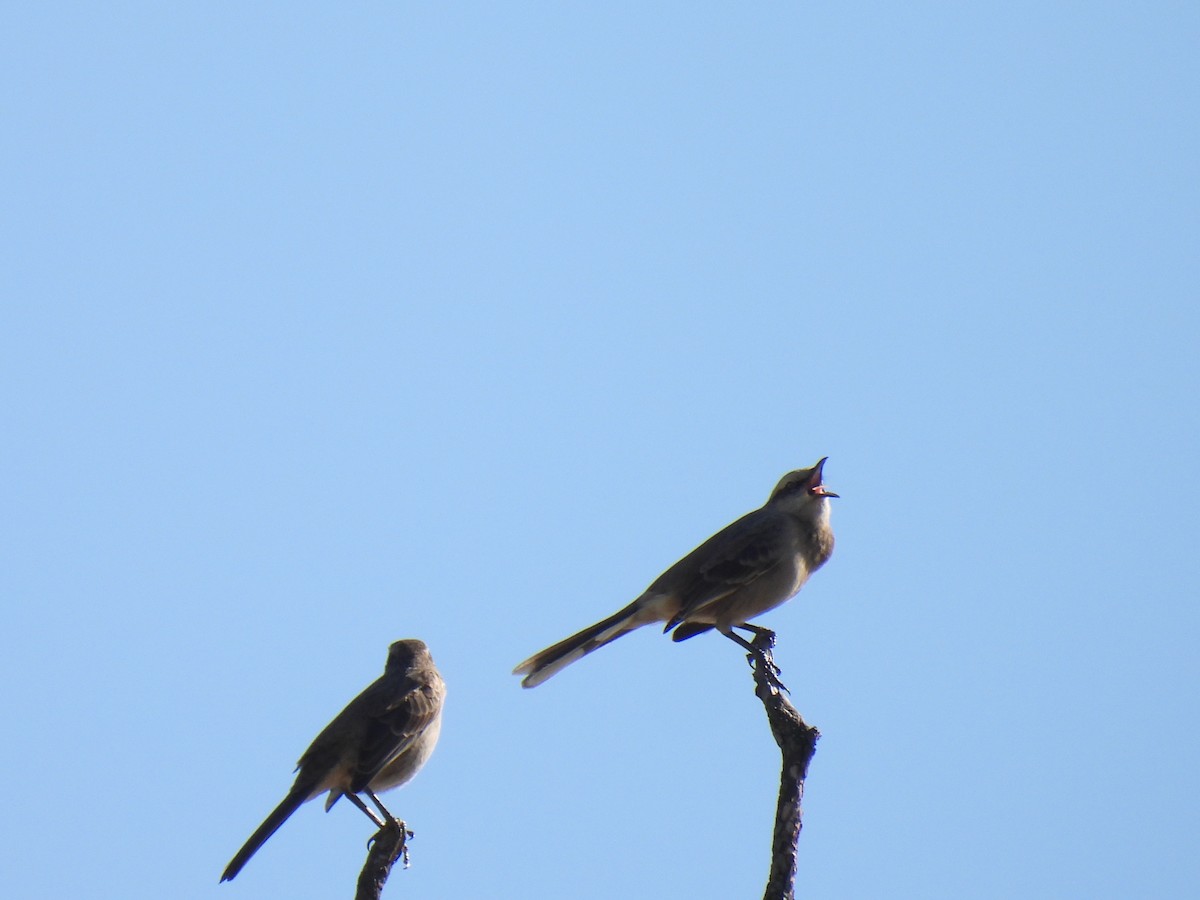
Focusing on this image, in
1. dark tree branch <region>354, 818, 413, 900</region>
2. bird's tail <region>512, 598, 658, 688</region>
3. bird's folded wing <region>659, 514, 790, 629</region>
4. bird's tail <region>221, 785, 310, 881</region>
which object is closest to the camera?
dark tree branch <region>354, 818, 413, 900</region>

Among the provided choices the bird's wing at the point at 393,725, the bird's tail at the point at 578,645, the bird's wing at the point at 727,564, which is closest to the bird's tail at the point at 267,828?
the bird's wing at the point at 393,725

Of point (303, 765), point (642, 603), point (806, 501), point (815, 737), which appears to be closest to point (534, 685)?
point (642, 603)

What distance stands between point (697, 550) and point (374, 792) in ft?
10.3

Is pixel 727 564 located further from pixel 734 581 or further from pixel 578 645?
pixel 578 645

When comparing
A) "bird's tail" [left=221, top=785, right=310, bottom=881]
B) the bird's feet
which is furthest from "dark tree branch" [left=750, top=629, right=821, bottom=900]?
"bird's tail" [left=221, top=785, right=310, bottom=881]

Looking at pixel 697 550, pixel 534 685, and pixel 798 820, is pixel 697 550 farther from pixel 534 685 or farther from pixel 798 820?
pixel 798 820

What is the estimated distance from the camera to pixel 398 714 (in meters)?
11.0

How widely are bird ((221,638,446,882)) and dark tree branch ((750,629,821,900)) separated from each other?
10.0 feet

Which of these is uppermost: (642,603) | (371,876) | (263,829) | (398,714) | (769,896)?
(642,603)

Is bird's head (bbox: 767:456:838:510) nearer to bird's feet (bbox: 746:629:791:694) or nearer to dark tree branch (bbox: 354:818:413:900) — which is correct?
bird's feet (bbox: 746:629:791:694)

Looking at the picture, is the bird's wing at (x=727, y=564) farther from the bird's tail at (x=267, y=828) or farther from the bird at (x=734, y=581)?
the bird's tail at (x=267, y=828)

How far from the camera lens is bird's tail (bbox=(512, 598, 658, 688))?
11.6 meters

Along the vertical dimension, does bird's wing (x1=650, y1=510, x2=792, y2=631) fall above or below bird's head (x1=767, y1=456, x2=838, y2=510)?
below

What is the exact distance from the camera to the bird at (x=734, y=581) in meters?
11.3
